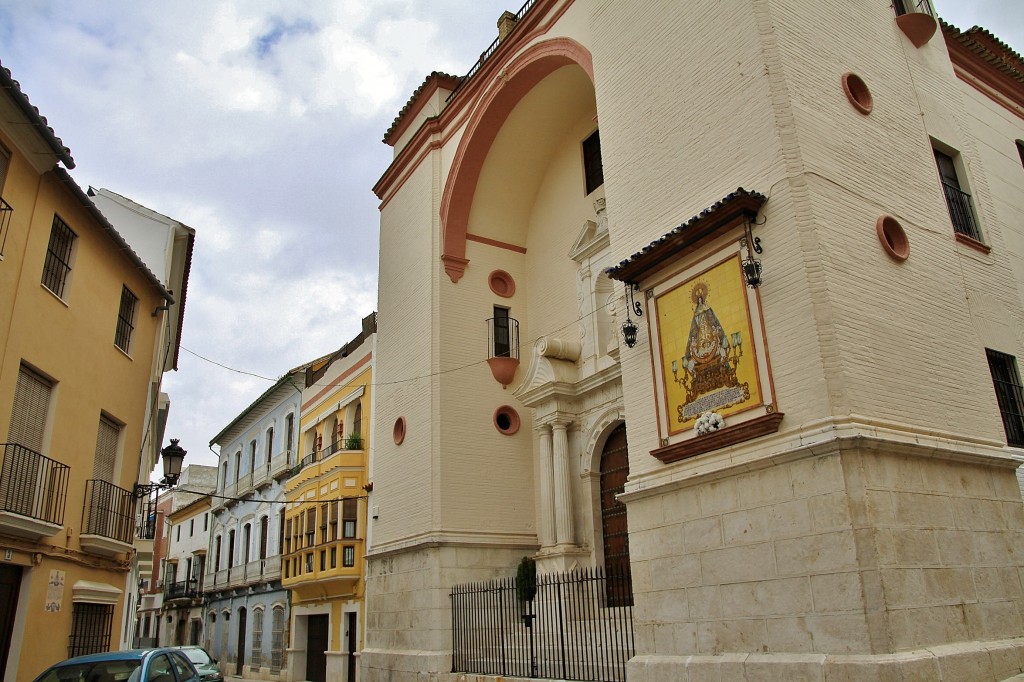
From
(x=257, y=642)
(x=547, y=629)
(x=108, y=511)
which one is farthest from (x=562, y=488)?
(x=257, y=642)

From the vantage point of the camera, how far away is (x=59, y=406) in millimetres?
11352

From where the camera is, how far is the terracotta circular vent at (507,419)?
1603 centimetres

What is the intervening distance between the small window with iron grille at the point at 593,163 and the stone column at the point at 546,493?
15.7 ft

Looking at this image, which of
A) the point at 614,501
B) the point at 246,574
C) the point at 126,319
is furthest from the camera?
the point at 246,574

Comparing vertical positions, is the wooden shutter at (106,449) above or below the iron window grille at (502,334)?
below

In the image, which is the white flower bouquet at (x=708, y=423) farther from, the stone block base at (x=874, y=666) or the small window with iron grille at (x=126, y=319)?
the small window with iron grille at (x=126, y=319)

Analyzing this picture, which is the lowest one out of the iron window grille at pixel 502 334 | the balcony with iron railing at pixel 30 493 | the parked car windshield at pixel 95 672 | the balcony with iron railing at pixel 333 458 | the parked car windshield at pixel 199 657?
the parked car windshield at pixel 95 672

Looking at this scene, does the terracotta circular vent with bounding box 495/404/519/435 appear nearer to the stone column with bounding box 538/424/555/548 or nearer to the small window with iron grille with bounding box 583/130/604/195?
the stone column with bounding box 538/424/555/548

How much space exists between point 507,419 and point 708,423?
305 inches

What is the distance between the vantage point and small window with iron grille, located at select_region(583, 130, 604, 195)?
16.0 metres

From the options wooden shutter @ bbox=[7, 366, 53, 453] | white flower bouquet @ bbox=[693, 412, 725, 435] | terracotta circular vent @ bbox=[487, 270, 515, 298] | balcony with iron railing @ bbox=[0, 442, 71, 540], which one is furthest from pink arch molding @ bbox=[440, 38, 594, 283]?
white flower bouquet @ bbox=[693, 412, 725, 435]

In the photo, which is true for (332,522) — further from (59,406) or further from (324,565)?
(59,406)

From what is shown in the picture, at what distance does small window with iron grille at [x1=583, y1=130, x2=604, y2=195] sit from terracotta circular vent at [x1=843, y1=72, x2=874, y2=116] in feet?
21.4

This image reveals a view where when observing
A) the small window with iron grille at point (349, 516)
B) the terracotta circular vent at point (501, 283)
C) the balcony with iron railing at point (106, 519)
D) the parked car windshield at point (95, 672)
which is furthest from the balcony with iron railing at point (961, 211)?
the small window with iron grille at point (349, 516)
